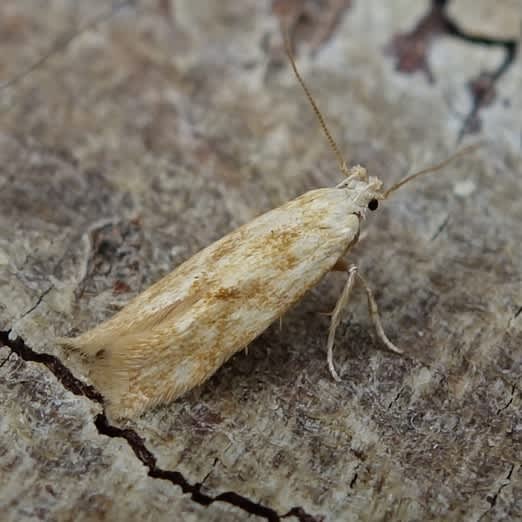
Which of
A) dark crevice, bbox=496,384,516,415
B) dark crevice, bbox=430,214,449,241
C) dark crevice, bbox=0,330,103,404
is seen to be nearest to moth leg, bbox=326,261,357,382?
dark crevice, bbox=430,214,449,241

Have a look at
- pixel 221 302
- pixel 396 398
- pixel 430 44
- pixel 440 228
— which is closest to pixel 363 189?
pixel 440 228

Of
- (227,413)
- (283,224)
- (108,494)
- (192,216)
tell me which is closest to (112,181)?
(192,216)

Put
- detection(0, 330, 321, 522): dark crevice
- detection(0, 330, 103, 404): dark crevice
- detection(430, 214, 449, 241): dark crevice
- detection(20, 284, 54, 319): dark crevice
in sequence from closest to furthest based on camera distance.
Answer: detection(0, 330, 321, 522): dark crevice < detection(0, 330, 103, 404): dark crevice < detection(20, 284, 54, 319): dark crevice < detection(430, 214, 449, 241): dark crevice

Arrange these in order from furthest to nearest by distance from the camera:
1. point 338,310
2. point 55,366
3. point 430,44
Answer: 1. point 430,44
2. point 338,310
3. point 55,366

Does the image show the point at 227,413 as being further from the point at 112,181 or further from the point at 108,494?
the point at 112,181

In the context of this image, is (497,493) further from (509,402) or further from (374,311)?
(374,311)

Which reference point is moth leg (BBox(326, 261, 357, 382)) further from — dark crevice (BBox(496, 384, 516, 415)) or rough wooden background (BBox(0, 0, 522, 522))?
dark crevice (BBox(496, 384, 516, 415))
